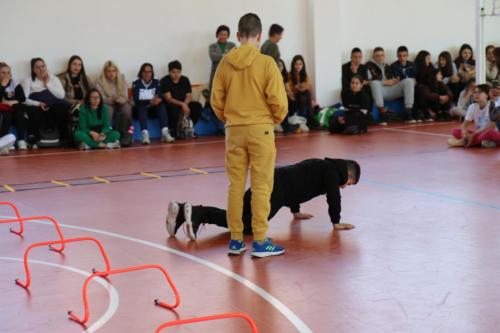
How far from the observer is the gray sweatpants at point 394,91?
52.1 ft

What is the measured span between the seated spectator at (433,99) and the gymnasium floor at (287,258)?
6066mm

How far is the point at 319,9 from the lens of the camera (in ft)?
52.5

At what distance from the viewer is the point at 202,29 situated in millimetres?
15359

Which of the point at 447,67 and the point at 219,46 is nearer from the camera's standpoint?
the point at 219,46

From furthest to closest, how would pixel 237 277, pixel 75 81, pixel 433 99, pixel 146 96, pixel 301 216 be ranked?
pixel 433 99 < pixel 146 96 < pixel 75 81 < pixel 301 216 < pixel 237 277

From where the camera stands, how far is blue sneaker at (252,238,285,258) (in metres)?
5.82

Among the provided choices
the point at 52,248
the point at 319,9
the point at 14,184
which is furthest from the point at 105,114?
the point at 52,248

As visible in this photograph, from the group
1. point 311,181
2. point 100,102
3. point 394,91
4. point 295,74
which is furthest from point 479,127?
point 100,102

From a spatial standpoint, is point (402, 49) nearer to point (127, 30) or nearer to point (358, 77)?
point (358, 77)

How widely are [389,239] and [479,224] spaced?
842 mm

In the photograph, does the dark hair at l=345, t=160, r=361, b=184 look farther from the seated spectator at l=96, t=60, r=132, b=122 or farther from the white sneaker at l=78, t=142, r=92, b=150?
the seated spectator at l=96, t=60, r=132, b=122

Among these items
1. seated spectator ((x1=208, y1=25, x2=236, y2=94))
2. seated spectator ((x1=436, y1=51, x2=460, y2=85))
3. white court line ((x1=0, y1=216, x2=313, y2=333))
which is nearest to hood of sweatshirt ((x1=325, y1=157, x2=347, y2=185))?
white court line ((x1=0, y1=216, x2=313, y2=333))

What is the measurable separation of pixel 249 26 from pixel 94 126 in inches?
313

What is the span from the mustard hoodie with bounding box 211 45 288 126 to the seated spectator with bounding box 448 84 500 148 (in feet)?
20.6
